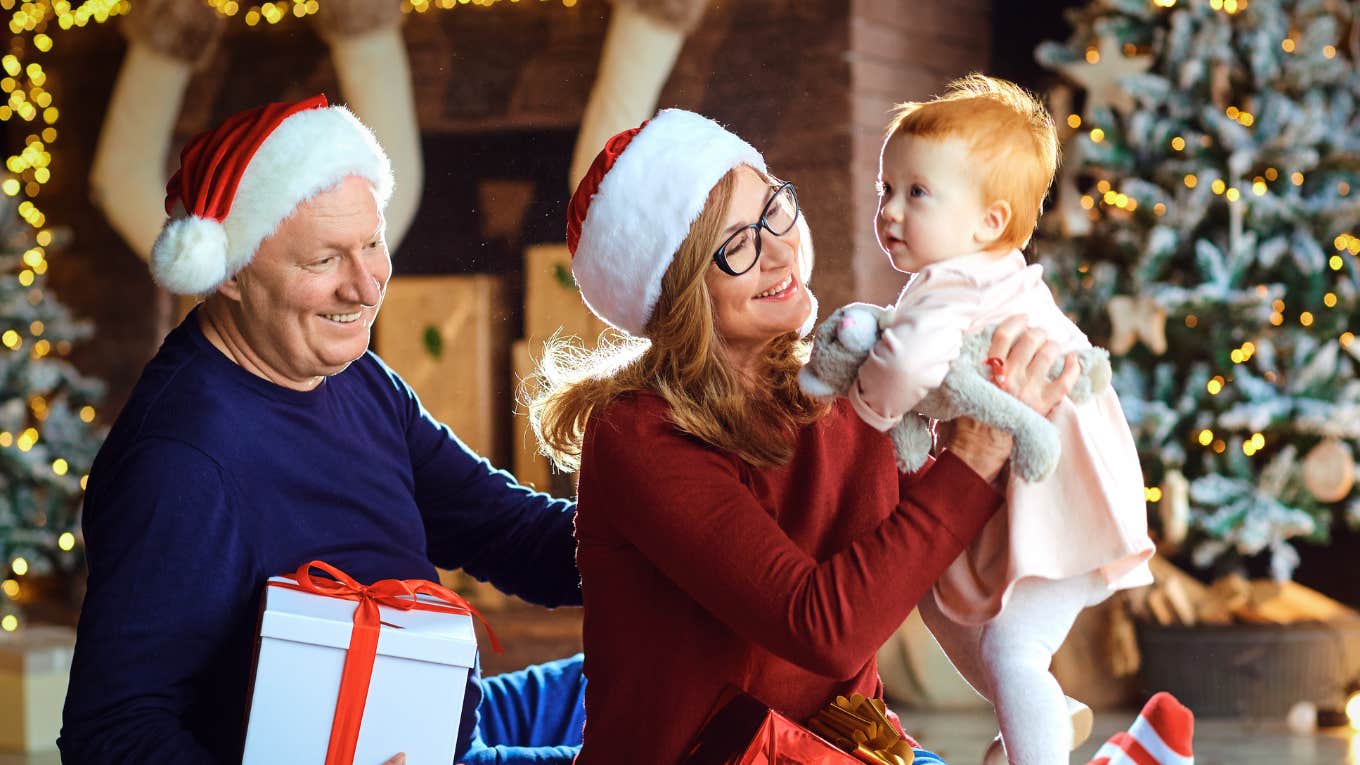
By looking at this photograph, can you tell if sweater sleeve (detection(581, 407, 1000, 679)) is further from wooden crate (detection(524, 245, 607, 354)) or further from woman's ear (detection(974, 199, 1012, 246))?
wooden crate (detection(524, 245, 607, 354))

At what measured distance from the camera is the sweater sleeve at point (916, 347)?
1.40 metres

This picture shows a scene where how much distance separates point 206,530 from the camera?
161 cm

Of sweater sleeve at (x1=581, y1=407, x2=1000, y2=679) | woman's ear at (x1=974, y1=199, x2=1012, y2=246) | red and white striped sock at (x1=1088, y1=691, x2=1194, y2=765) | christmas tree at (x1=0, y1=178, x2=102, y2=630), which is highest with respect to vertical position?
woman's ear at (x1=974, y1=199, x2=1012, y2=246)

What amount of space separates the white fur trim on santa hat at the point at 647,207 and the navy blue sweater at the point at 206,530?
388 millimetres

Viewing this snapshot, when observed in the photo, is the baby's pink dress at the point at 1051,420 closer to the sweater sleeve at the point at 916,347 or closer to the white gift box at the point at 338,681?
the sweater sleeve at the point at 916,347

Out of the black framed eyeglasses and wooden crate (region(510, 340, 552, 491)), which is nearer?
the black framed eyeglasses

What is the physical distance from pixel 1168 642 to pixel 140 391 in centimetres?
325

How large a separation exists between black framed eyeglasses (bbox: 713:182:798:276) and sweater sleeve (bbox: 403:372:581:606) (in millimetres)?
593

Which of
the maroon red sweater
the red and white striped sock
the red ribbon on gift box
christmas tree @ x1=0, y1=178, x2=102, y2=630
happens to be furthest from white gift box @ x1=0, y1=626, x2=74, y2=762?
the red and white striped sock

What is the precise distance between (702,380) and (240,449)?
537mm

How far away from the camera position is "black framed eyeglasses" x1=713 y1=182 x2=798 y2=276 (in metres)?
1.61

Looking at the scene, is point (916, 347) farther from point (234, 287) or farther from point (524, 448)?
point (524, 448)

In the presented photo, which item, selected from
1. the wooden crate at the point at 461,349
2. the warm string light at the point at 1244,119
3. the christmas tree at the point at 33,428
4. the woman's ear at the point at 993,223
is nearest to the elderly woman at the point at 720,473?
the woman's ear at the point at 993,223

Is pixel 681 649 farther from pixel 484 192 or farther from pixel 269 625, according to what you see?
pixel 484 192
